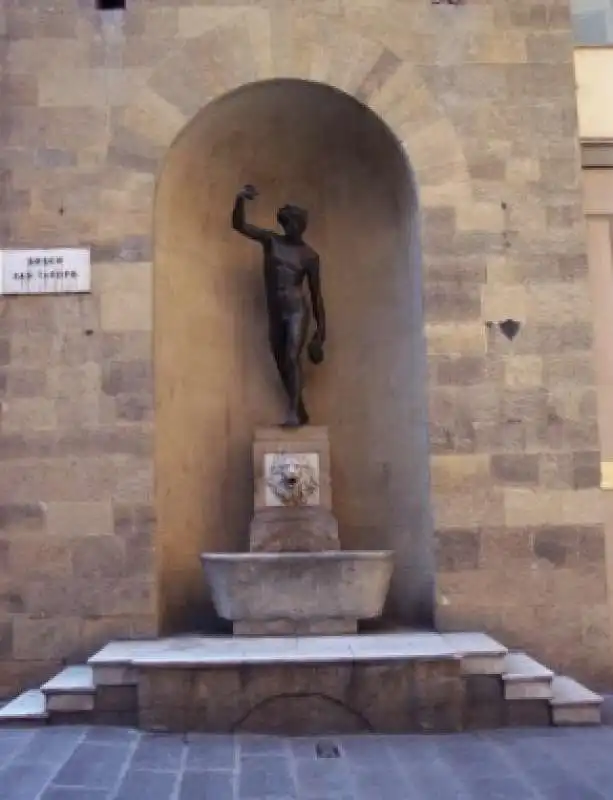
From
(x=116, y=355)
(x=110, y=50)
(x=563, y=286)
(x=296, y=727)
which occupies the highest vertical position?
(x=110, y=50)

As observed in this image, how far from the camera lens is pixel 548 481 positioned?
5898 mm

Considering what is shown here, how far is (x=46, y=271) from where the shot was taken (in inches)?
237

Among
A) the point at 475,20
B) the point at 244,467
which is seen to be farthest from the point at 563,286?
the point at 244,467

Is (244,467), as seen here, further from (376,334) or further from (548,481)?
(548,481)

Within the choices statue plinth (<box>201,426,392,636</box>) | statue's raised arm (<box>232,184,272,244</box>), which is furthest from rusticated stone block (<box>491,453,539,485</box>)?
statue's raised arm (<box>232,184,272,244</box>)

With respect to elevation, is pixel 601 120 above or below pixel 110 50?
below

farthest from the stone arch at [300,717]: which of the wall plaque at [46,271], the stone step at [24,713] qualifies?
the wall plaque at [46,271]

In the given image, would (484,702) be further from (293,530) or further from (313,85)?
(313,85)

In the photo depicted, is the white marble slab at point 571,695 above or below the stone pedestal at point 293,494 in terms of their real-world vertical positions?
below

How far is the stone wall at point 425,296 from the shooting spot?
5754mm

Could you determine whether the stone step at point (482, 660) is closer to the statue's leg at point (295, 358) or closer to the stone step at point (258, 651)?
the stone step at point (258, 651)

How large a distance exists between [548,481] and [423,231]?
194 centimetres

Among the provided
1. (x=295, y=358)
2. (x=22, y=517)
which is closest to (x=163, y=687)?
(x=22, y=517)

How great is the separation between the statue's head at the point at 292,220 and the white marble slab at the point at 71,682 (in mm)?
3378
